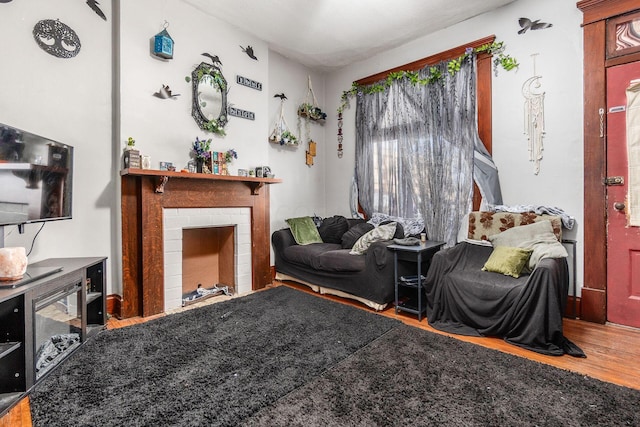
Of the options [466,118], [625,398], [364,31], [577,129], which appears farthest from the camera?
[364,31]

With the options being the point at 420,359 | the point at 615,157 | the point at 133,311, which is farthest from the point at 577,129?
the point at 133,311

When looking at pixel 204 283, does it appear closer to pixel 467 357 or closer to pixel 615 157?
pixel 467 357

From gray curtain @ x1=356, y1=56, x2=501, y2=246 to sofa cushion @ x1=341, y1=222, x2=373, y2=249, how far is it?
1.28 feet

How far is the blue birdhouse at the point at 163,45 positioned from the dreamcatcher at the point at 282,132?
147 cm

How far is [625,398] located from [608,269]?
1378 millimetres

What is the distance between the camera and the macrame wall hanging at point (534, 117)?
2865 millimetres

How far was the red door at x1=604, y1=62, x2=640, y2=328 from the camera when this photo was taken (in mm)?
2438

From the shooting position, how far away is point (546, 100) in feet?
9.29

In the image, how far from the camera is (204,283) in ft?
11.7

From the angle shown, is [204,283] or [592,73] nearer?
[592,73]

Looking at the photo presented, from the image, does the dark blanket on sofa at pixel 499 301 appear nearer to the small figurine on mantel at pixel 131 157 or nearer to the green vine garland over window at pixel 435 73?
the green vine garland over window at pixel 435 73

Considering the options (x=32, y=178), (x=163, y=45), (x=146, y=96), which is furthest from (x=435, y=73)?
(x=32, y=178)

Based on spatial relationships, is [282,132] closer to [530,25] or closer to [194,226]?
[194,226]

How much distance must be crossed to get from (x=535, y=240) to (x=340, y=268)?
1.71 m
